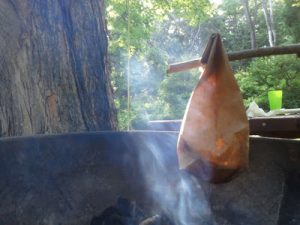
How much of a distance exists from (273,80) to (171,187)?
1015cm

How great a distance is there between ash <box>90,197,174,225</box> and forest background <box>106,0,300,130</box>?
241 cm

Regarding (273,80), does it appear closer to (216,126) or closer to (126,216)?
(126,216)

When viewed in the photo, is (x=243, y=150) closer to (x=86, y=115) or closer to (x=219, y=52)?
(x=219, y=52)

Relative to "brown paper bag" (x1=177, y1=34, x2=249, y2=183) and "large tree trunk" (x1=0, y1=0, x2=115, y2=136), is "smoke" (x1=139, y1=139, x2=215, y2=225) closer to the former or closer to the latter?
"brown paper bag" (x1=177, y1=34, x2=249, y2=183)

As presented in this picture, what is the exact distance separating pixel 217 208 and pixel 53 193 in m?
0.62

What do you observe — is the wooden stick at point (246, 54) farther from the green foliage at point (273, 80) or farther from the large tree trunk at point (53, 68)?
the green foliage at point (273, 80)

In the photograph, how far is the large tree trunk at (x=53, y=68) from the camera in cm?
187

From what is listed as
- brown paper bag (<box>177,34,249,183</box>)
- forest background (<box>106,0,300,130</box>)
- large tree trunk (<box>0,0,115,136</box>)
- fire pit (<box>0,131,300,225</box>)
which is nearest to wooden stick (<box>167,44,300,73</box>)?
brown paper bag (<box>177,34,249,183</box>)

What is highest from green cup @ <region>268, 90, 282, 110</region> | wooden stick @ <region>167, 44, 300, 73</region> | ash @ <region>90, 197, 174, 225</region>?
wooden stick @ <region>167, 44, 300, 73</region>

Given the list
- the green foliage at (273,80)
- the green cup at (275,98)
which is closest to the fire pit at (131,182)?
the green cup at (275,98)

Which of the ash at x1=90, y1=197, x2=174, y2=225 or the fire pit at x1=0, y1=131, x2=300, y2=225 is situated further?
the ash at x1=90, y1=197, x2=174, y2=225

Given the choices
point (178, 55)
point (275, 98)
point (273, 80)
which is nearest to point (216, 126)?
point (275, 98)

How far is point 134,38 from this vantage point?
10367 millimetres

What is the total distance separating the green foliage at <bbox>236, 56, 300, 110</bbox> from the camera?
1025 centimetres
